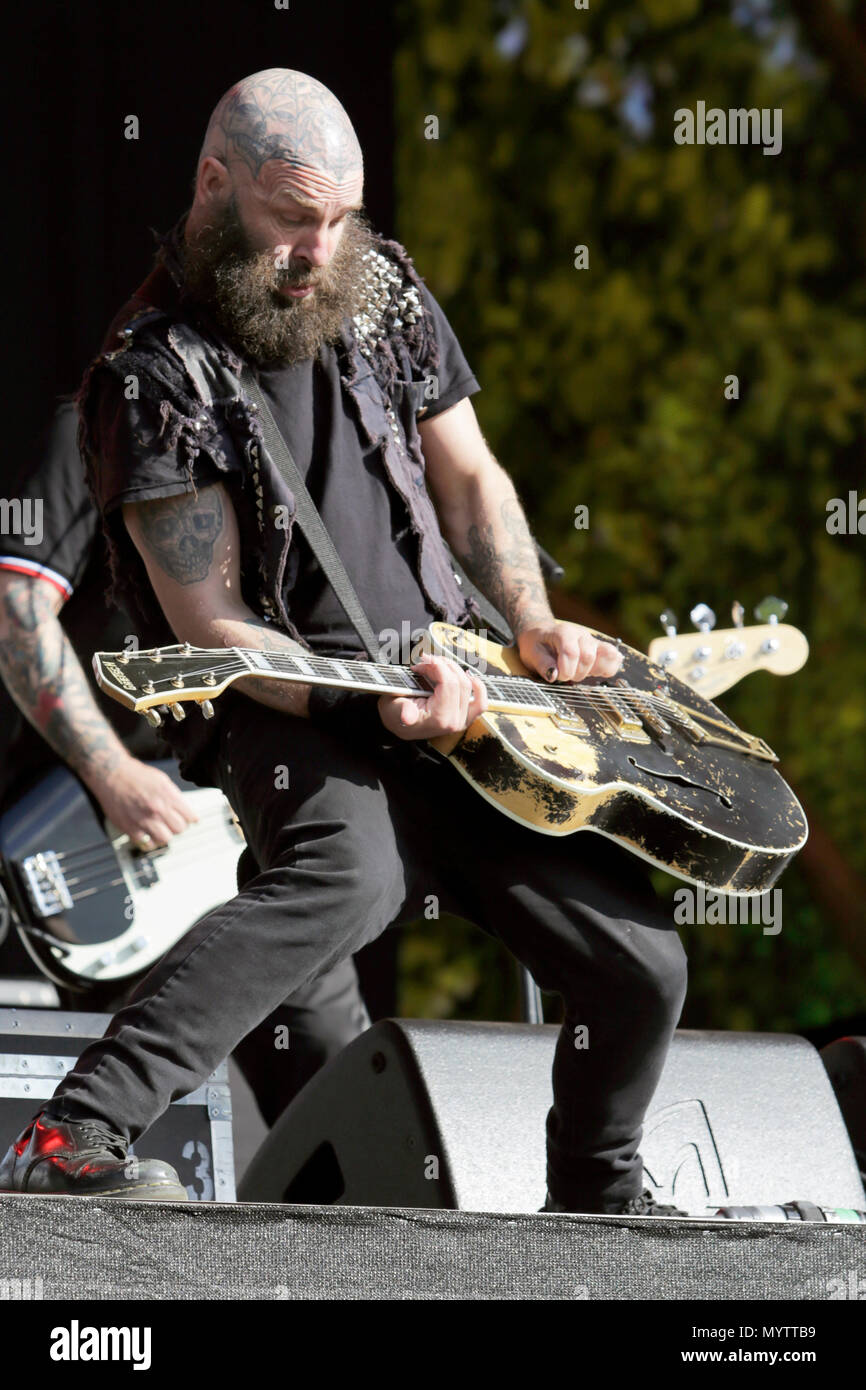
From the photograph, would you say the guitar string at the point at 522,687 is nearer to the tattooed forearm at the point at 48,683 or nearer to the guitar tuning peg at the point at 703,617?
the guitar tuning peg at the point at 703,617

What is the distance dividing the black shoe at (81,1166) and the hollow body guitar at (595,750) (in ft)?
1.51

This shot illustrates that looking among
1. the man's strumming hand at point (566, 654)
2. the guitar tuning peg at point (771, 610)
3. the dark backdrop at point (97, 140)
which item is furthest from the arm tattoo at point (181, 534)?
the dark backdrop at point (97, 140)

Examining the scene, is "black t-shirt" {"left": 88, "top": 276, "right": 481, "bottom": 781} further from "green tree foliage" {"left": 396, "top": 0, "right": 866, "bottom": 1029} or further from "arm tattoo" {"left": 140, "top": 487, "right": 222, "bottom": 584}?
"green tree foliage" {"left": 396, "top": 0, "right": 866, "bottom": 1029}

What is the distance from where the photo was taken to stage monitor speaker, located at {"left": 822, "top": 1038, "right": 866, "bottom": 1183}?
113 inches

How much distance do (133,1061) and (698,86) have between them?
13.3 ft

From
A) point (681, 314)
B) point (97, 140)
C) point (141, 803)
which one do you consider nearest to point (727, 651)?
point (141, 803)

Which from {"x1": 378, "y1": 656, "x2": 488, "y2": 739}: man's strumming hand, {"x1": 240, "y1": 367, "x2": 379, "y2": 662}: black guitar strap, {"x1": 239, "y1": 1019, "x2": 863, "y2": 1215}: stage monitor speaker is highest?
{"x1": 240, "y1": 367, "x2": 379, "y2": 662}: black guitar strap

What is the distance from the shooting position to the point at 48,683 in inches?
128

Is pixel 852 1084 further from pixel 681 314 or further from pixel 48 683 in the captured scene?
pixel 681 314

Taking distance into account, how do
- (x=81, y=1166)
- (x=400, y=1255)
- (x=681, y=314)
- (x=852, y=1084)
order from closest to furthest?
(x=400, y=1255), (x=81, y=1166), (x=852, y=1084), (x=681, y=314)

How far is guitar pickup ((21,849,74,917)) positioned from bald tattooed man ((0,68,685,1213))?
1108mm

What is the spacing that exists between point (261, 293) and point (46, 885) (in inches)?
60.6

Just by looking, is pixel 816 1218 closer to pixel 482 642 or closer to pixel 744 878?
pixel 744 878

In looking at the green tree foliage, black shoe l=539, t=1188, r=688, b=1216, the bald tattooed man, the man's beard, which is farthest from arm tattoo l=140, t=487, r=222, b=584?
the green tree foliage
